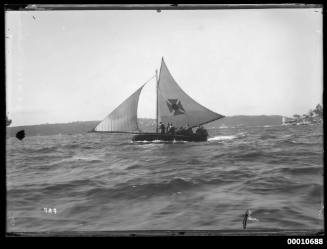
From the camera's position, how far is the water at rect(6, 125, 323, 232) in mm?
6508

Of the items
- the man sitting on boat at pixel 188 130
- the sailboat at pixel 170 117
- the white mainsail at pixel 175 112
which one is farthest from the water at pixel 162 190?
the man sitting on boat at pixel 188 130

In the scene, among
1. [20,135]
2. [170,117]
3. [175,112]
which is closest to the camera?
[20,135]

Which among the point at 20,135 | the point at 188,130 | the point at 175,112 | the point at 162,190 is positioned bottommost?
the point at 162,190

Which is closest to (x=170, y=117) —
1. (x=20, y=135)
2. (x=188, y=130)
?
(x=188, y=130)

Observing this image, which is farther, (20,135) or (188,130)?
(188,130)

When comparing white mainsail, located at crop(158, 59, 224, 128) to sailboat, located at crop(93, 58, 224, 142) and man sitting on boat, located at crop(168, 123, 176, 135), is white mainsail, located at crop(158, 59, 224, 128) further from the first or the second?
man sitting on boat, located at crop(168, 123, 176, 135)

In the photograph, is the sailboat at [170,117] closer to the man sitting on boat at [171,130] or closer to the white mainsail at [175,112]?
the white mainsail at [175,112]

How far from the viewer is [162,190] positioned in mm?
7043

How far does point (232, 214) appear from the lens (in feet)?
21.4

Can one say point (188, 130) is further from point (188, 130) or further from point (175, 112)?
point (175, 112)

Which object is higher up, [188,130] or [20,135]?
[20,135]

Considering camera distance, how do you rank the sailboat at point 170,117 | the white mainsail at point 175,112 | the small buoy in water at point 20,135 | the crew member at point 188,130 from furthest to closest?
the crew member at point 188,130 → the white mainsail at point 175,112 → the sailboat at point 170,117 → the small buoy in water at point 20,135

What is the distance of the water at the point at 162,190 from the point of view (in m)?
6.51
